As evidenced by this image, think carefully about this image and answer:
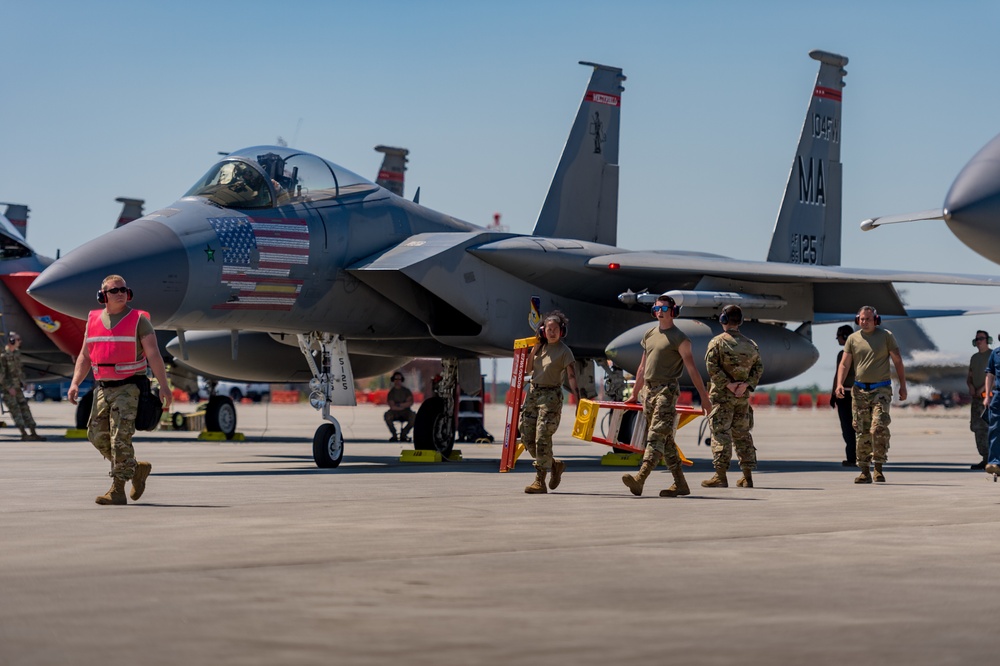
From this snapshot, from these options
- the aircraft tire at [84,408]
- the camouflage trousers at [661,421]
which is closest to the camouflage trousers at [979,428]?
the camouflage trousers at [661,421]

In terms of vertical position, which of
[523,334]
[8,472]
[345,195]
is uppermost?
[345,195]

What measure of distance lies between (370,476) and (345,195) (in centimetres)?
335

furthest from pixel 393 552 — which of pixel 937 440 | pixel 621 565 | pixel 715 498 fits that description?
pixel 937 440

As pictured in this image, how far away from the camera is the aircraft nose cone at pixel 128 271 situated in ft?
38.7

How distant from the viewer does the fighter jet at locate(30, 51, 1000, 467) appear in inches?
498

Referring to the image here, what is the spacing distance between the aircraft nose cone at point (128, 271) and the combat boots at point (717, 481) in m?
5.11

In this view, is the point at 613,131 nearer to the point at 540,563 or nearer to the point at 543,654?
the point at 540,563

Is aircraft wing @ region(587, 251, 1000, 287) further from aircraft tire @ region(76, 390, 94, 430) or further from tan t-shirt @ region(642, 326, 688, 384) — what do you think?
aircraft tire @ region(76, 390, 94, 430)

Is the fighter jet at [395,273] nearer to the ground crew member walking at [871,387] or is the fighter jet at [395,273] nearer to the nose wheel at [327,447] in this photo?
the nose wheel at [327,447]

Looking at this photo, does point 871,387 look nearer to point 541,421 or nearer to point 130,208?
point 541,421

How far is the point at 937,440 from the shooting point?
26.2 meters

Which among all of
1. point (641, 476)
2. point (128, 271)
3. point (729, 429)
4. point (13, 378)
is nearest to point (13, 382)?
point (13, 378)

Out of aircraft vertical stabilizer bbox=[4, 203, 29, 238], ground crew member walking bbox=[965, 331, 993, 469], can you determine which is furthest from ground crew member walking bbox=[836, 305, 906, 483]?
aircraft vertical stabilizer bbox=[4, 203, 29, 238]

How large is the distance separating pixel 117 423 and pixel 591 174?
32.8 ft
